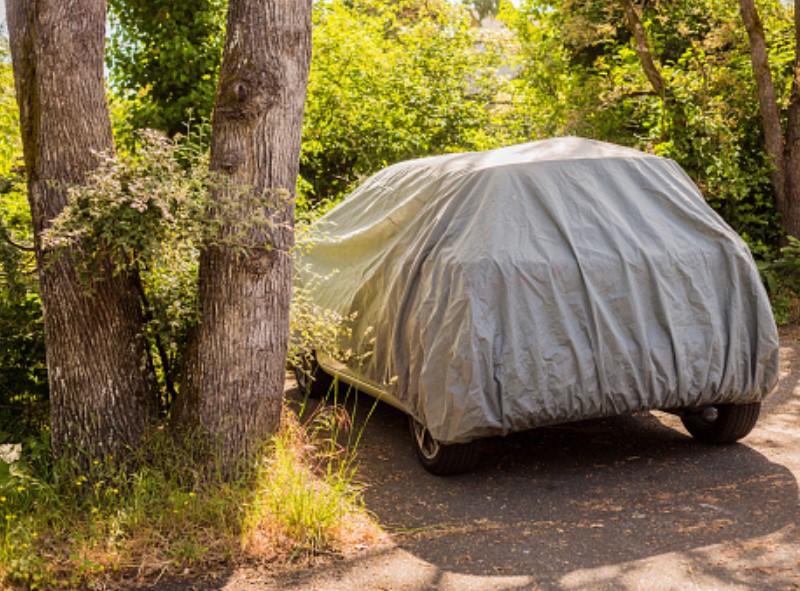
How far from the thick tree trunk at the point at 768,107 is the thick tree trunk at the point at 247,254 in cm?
859

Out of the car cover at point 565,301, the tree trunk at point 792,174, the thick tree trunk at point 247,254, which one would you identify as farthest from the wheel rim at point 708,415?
the tree trunk at point 792,174

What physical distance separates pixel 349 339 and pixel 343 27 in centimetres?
904

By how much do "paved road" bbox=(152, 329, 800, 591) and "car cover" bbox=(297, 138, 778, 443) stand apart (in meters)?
0.47

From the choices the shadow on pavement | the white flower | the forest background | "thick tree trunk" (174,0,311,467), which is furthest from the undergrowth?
the forest background

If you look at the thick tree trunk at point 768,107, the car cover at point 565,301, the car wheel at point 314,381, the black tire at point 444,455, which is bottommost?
the car wheel at point 314,381

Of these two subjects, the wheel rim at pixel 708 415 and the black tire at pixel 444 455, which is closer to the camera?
the black tire at pixel 444 455

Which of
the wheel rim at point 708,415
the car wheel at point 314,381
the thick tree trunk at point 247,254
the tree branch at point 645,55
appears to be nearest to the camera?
the thick tree trunk at point 247,254

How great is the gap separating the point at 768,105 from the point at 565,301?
812cm

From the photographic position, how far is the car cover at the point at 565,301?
5312 mm

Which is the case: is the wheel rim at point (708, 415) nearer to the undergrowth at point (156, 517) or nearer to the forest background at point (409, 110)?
the undergrowth at point (156, 517)

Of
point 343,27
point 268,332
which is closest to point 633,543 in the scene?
point 268,332

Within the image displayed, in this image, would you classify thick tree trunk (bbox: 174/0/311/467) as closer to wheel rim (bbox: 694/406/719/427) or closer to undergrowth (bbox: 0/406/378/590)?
undergrowth (bbox: 0/406/378/590)

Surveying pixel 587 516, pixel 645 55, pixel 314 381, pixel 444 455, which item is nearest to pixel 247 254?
pixel 444 455

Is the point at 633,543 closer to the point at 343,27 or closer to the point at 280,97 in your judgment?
the point at 280,97
